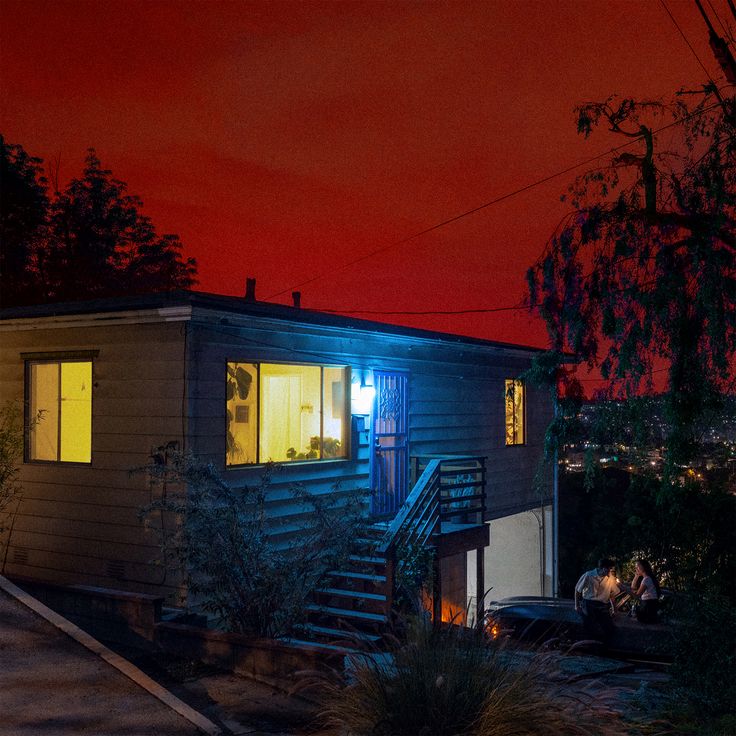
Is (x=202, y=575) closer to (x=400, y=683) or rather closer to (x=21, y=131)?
(x=400, y=683)

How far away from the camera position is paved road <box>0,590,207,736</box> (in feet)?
19.9

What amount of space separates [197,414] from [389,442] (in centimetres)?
426

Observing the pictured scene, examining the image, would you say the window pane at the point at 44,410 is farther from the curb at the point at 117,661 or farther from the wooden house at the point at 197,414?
the curb at the point at 117,661

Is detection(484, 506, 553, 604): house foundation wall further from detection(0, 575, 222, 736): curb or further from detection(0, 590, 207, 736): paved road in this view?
detection(0, 590, 207, 736): paved road

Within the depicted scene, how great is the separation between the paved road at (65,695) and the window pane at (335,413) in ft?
15.7

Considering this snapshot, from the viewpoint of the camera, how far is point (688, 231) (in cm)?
891

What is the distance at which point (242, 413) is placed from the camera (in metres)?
10.6

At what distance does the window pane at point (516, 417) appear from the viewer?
17444mm

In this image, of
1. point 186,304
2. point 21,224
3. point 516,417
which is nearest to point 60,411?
point 186,304

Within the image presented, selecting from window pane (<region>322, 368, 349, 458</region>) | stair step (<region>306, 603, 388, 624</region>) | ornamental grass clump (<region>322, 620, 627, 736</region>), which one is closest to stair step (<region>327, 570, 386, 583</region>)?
stair step (<region>306, 603, 388, 624</region>)

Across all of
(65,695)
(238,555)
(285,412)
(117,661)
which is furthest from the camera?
(285,412)

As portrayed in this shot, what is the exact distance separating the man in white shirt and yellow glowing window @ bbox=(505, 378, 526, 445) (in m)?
5.11

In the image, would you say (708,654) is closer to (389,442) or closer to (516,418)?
(389,442)

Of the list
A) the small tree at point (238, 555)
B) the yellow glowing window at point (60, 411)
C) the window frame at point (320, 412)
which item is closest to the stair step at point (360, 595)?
the small tree at point (238, 555)
